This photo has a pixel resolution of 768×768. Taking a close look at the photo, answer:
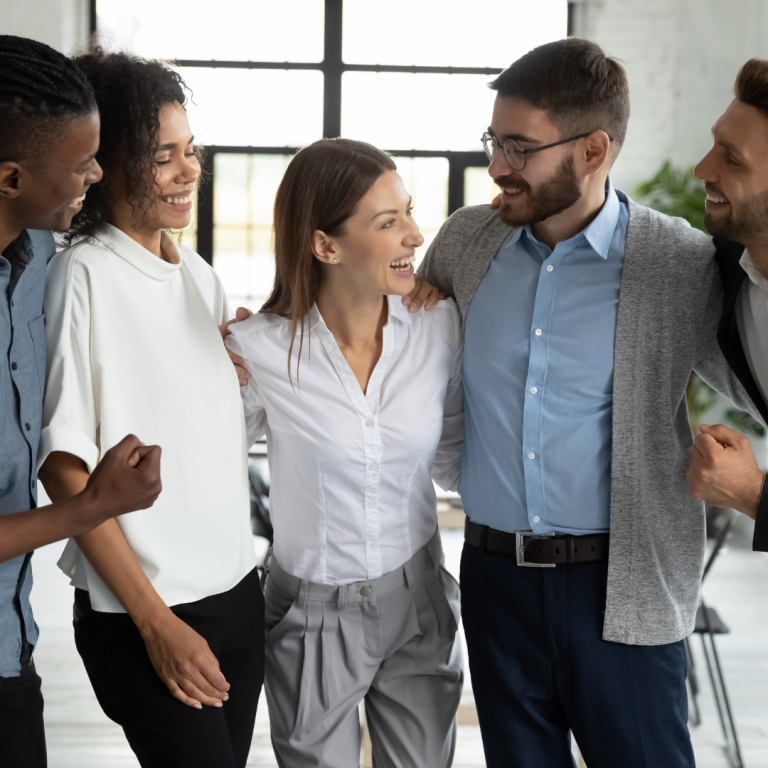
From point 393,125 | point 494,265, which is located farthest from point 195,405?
point 393,125

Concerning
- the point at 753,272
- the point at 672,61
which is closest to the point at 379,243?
the point at 753,272

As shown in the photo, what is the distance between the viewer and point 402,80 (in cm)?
634

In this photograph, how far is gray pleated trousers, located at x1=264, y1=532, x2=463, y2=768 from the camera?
169cm

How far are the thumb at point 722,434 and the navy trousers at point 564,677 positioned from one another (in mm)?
348

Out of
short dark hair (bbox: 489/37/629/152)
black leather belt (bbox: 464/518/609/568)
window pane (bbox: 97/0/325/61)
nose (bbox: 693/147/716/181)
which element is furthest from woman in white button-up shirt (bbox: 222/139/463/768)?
window pane (bbox: 97/0/325/61)

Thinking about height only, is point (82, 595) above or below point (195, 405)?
below

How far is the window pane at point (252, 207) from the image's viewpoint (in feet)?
20.9

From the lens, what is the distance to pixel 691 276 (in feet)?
5.36

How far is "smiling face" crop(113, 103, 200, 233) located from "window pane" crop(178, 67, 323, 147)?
497 centimetres

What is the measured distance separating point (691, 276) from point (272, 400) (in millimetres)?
873

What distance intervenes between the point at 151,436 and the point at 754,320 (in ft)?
3.74

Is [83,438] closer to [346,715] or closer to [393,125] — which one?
[346,715]

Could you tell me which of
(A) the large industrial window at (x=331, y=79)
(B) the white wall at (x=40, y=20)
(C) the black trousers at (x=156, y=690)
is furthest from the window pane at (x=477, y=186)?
(C) the black trousers at (x=156, y=690)

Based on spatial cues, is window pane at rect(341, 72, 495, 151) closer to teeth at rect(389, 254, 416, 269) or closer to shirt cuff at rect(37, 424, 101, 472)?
teeth at rect(389, 254, 416, 269)
